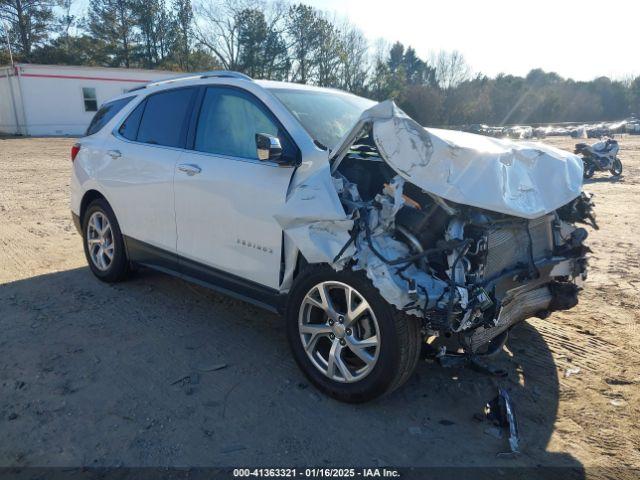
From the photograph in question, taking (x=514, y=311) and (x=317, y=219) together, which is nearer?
(x=317, y=219)

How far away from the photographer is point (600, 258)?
617cm

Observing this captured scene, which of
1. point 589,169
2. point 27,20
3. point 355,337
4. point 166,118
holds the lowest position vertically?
point 589,169

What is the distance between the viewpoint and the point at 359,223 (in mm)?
3004

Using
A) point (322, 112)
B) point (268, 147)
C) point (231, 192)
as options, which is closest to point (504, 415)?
point (268, 147)

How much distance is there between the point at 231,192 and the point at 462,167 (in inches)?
65.0

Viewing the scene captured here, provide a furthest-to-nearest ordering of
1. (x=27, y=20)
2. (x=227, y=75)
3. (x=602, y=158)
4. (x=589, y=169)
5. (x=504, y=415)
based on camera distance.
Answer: (x=27, y=20)
(x=589, y=169)
(x=602, y=158)
(x=227, y=75)
(x=504, y=415)

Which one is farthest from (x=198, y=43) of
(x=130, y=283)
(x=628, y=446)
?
(x=628, y=446)

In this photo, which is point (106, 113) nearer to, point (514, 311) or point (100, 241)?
point (100, 241)

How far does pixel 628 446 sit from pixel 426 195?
1.83 m

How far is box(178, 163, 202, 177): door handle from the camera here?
392cm

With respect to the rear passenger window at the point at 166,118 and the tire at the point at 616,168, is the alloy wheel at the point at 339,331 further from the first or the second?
the tire at the point at 616,168

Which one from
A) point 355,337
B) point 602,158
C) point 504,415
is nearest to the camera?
point 504,415

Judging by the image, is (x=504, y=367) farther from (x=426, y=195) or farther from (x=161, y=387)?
(x=161, y=387)

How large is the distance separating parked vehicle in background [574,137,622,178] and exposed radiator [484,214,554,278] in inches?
510
